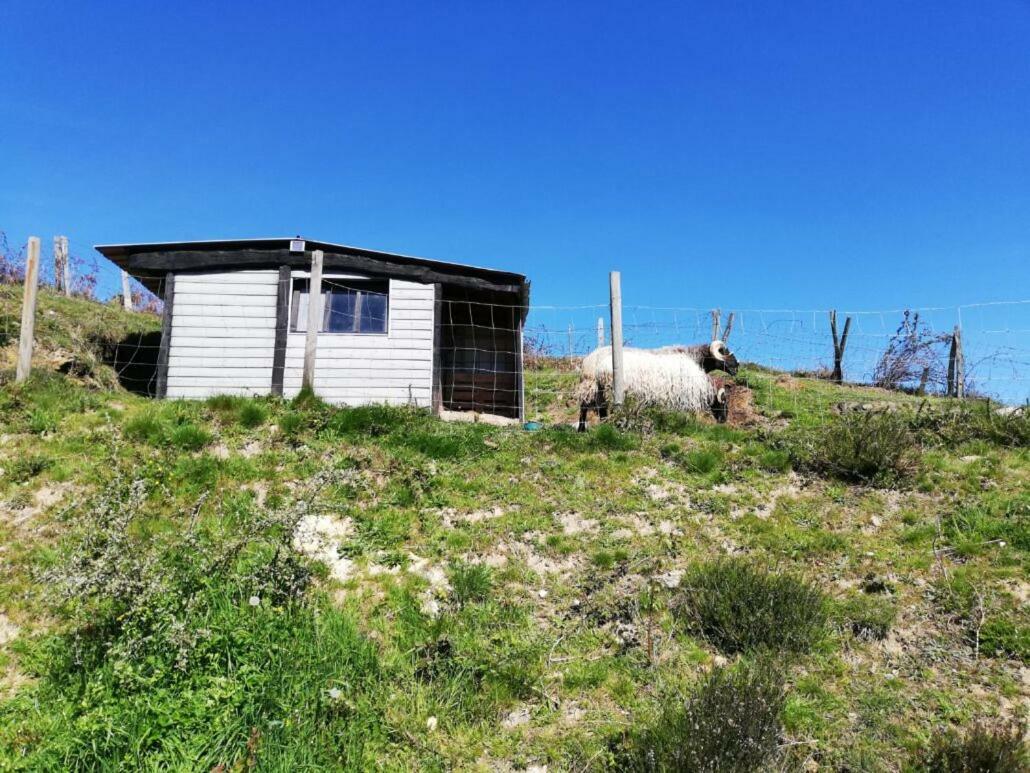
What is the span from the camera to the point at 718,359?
14570mm

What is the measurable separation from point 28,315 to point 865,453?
11.0 m

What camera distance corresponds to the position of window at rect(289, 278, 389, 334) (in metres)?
11.6

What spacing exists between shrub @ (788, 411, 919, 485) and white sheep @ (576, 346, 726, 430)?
11.3 feet

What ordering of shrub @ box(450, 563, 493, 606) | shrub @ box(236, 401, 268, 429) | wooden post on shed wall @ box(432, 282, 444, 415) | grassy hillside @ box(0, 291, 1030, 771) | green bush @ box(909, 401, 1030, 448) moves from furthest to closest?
wooden post on shed wall @ box(432, 282, 444, 415) → green bush @ box(909, 401, 1030, 448) → shrub @ box(236, 401, 268, 429) → shrub @ box(450, 563, 493, 606) → grassy hillside @ box(0, 291, 1030, 771)

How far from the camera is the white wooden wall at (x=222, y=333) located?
36.6ft

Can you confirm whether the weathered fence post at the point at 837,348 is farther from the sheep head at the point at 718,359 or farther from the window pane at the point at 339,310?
the window pane at the point at 339,310

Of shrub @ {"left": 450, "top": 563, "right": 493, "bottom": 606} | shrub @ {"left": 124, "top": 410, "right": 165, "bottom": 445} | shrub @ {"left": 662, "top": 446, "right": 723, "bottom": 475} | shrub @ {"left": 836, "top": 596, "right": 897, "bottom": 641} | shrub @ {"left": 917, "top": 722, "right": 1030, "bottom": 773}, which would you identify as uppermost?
shrub @ {"left": 124, "top": 410, "right": 165, "bottom": 445}

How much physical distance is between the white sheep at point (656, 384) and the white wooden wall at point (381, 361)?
2.98m

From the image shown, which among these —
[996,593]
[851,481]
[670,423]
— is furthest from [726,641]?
[670,423]

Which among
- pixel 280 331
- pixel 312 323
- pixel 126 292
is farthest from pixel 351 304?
pixel 126 292

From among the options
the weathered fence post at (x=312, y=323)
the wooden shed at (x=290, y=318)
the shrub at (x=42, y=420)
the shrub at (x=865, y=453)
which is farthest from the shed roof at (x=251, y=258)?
the shrub at (x=865, y=453)

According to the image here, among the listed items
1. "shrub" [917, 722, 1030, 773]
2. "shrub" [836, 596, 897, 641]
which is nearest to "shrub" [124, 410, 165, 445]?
"shrub" [836, 596, 897, 641]

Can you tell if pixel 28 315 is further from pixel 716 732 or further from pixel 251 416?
pixel 716 732

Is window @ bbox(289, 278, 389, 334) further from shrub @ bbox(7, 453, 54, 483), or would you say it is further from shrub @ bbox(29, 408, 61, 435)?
shrub @ bbox(7, 453, 54, 483)
